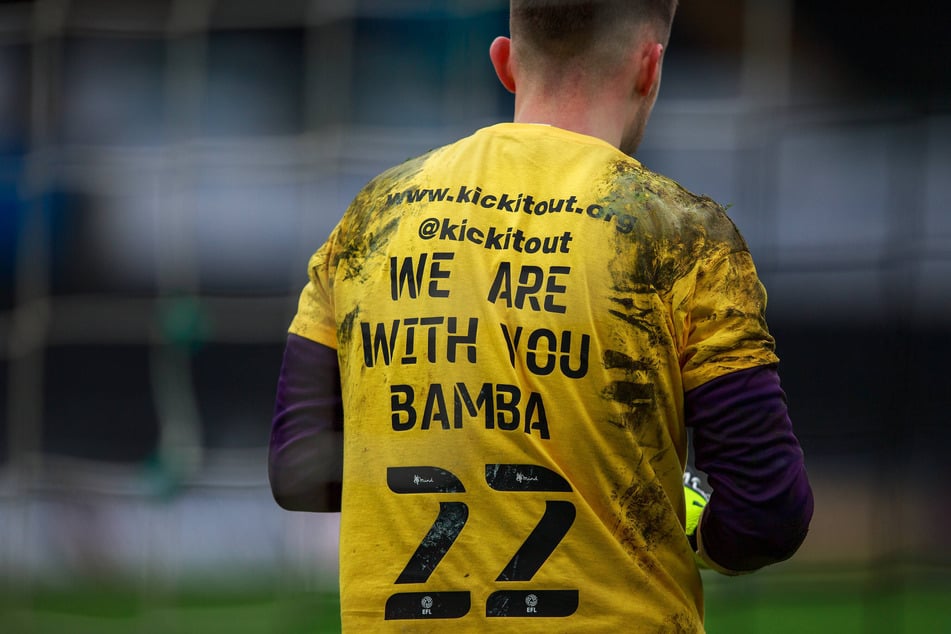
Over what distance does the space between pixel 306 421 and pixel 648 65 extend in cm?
49

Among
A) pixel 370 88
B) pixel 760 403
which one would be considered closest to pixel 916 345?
pixel 370 88

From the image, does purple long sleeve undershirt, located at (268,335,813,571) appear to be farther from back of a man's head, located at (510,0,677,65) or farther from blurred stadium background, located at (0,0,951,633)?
blurred stadium background, located at (0,0,951,633)

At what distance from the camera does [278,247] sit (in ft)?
13.9

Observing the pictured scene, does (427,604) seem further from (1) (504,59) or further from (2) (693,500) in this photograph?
(1) (504,59)

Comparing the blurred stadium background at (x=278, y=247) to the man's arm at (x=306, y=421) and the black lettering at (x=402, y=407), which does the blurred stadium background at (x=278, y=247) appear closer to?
the man's arm at (x=306, y=421)

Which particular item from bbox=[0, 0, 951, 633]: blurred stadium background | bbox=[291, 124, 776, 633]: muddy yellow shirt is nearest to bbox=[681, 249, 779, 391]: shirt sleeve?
bbox=[291, 124, 776, 633]: muddy yellow shirt

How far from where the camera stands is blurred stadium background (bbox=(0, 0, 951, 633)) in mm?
3785

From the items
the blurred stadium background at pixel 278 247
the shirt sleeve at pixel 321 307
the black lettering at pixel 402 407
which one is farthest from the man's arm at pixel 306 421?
the blurred stadium background at pixel 278 247

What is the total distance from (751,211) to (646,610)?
397 cm

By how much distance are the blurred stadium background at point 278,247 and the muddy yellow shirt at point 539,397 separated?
2.56m

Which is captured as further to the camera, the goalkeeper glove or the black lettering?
the goalkeeper glove

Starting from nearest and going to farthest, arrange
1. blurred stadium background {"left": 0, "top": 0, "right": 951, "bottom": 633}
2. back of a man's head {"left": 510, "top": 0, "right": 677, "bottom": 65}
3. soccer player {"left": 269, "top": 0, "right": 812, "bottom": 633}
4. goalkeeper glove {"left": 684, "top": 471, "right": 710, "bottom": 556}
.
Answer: soccer player {"left": 269, "top": 0, "right": 812, "bottom": 633}
back of a man's head {"left": 510, "top": 0, "right": 677, "bottom": 65}
goalkeeper glove {"left": 684, "top": 471, "right": 710, "bottom": 556}
blurred stadium background {"left": 0, "top": 0, "right": 951, "bottom": 633}

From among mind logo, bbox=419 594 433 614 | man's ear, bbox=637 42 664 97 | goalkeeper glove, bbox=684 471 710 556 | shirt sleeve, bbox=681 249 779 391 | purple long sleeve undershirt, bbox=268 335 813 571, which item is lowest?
mind logo, bbox=419 594 433 614

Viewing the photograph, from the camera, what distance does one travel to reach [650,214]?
1045 millimetres
